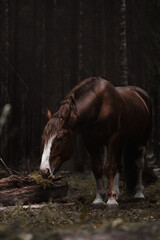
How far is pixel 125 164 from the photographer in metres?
9.91

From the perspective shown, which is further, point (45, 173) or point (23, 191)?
point (45, 173)

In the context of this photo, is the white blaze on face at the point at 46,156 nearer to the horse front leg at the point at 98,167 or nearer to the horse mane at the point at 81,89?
the horse mane at the point at 81,89

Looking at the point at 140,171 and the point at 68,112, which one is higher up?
the point at 68,112

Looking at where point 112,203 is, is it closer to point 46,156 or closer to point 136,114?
point 46,156

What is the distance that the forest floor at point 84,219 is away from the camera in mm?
1854

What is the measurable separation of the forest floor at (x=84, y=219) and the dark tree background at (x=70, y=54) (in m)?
3.89

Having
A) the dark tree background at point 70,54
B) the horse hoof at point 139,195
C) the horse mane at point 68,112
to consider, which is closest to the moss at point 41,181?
the horse mane at point 68,112

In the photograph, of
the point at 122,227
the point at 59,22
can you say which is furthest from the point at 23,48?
the point at 122,227

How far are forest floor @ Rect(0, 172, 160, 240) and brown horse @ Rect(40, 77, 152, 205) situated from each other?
0.56 meters

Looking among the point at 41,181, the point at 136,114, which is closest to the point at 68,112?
the point at 41,181

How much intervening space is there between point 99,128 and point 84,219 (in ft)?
14.7

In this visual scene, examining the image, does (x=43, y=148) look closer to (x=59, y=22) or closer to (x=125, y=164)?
(x=125, y=164)

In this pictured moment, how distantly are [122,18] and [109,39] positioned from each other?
8.89 metres

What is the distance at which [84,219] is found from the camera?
374cm
